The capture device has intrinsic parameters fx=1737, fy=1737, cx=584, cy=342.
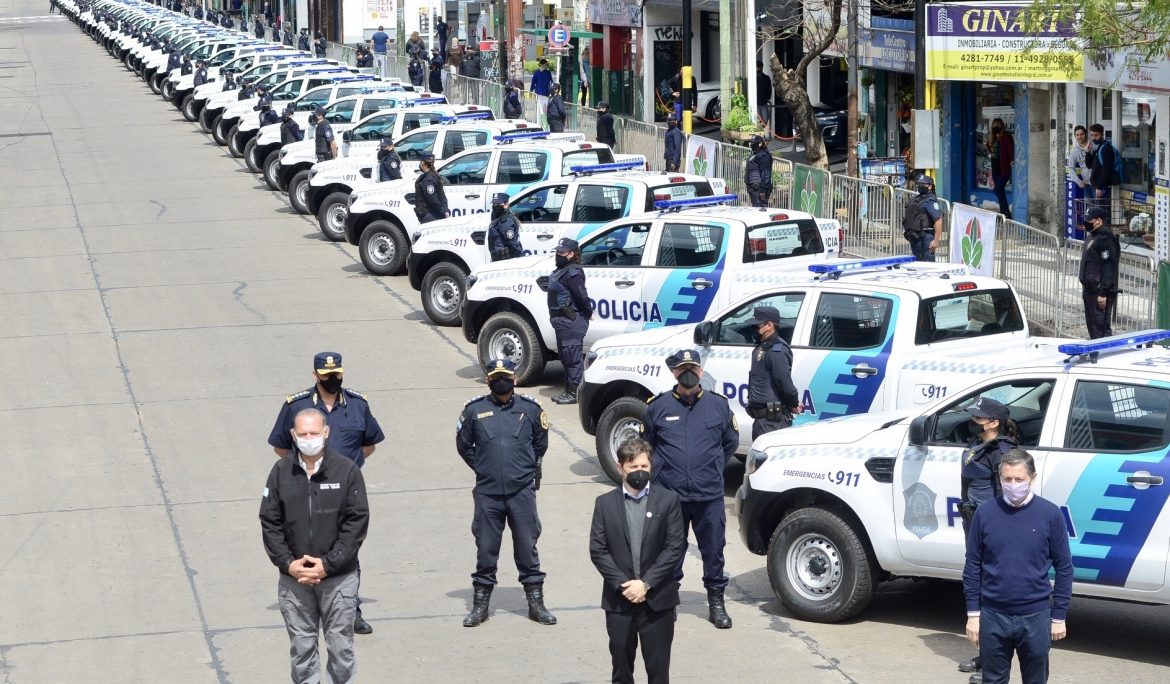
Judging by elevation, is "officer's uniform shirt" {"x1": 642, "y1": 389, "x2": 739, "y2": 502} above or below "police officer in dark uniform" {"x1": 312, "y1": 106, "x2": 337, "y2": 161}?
below

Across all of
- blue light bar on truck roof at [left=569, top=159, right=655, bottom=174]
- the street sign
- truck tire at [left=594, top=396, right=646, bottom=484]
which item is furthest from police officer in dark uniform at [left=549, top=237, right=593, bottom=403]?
the street sign

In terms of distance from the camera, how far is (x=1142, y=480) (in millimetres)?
8883

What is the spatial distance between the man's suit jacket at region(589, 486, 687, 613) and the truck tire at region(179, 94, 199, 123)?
1522 inches

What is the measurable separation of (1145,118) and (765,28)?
13391 millimetres

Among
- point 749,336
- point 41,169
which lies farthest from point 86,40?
point 749,336

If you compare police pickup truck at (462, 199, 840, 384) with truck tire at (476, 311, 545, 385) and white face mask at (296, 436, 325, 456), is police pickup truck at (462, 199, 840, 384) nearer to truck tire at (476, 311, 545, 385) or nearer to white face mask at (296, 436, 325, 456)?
truck tire at (476, 311, 545, 385)

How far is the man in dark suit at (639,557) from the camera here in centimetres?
779

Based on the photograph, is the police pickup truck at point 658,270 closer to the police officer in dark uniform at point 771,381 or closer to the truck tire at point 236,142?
the police officer in dark uniform at point 771,381

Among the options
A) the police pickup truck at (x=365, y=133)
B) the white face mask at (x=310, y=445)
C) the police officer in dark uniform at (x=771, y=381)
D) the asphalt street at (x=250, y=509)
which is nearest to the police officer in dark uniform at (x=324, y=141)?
the police pickup truck at (x=365, y=133)

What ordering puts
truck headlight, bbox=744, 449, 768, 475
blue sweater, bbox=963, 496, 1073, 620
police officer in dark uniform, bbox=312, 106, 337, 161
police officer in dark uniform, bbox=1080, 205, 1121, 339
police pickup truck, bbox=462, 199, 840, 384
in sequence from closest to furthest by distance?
blue sweater, bbox=963, 496, 1073, 620 < truck headlight, bbox=744, 449, 768, 475 < police pickup truck, bbox=462, 199, 840, 384 < police officer in dark uniform, bbox=1080, 205, 1121, 339 < police officer in dark uniform, bbox=312, 106, 337, 161

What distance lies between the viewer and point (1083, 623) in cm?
1029

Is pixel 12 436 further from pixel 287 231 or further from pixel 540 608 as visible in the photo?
pixel 287 231

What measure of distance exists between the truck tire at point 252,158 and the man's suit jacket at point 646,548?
87.3 feet

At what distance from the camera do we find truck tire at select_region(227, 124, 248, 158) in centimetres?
3612
